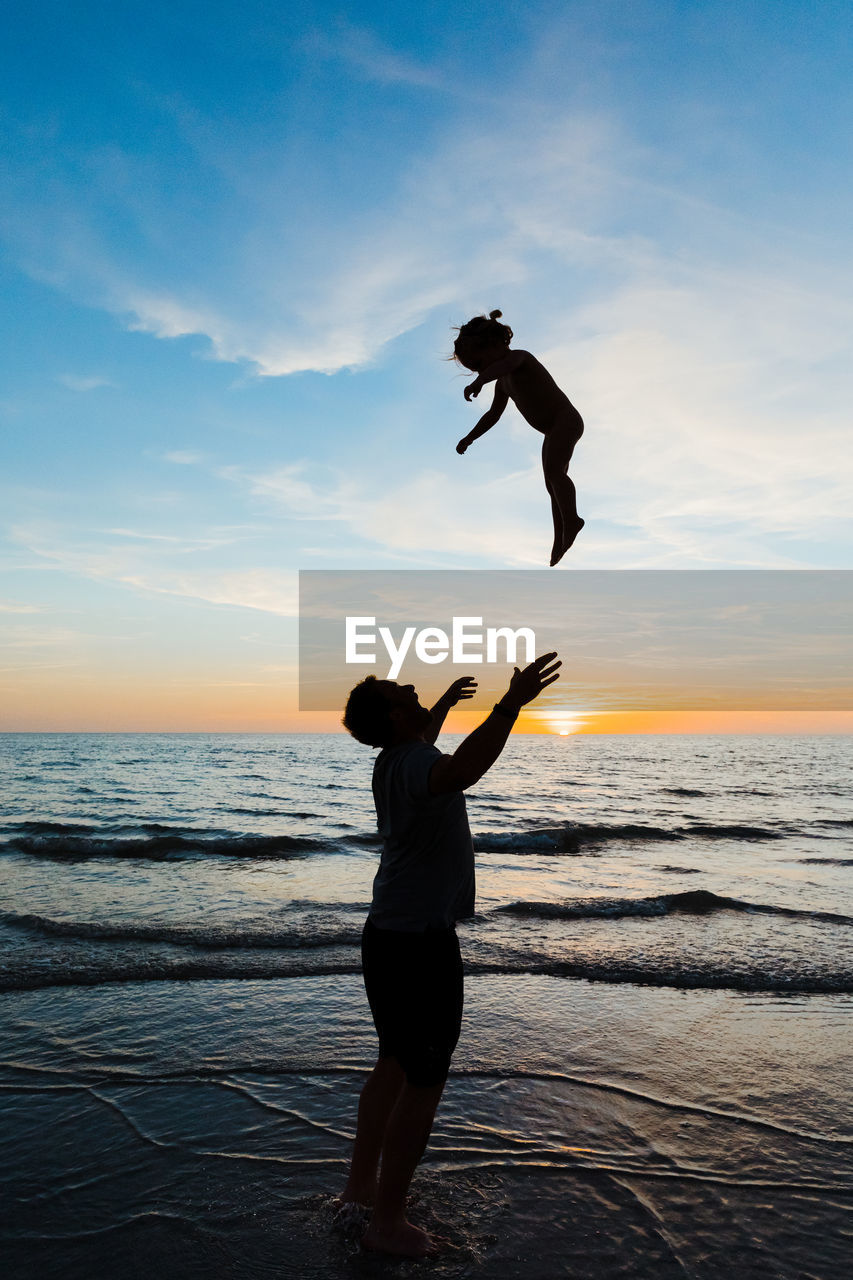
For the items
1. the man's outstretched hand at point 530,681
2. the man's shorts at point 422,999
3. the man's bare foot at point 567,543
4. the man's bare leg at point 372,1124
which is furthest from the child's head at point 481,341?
the man's bare leg at point 372,1124

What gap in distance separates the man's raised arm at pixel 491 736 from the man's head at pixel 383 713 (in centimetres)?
49

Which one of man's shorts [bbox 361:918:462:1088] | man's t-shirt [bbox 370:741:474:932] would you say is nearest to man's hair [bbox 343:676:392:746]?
man's t-shirt [bbox 370:741:474:932]

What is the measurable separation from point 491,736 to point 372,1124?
1.88m

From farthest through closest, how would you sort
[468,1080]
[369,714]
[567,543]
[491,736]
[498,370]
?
[468,1080]
[567,543]
[498,370]
[369,714]
[491,736]

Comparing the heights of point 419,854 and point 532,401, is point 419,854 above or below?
below

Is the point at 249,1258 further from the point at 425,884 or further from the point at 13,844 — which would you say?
the point at 13,844

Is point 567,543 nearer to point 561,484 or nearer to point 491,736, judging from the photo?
point 561,484

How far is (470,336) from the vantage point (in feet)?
11.1

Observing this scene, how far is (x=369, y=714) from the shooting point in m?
3.26

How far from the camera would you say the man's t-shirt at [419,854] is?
3.04 meters

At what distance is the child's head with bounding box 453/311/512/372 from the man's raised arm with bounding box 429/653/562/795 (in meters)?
1.43

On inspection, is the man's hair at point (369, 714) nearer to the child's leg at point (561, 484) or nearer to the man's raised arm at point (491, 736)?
the man's raised arm at point (491, 736)

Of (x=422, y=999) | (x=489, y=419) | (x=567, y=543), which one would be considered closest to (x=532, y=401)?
(x=489, y=419)

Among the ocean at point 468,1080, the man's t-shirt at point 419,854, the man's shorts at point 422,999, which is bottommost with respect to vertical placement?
the ocean at point 468,1080
